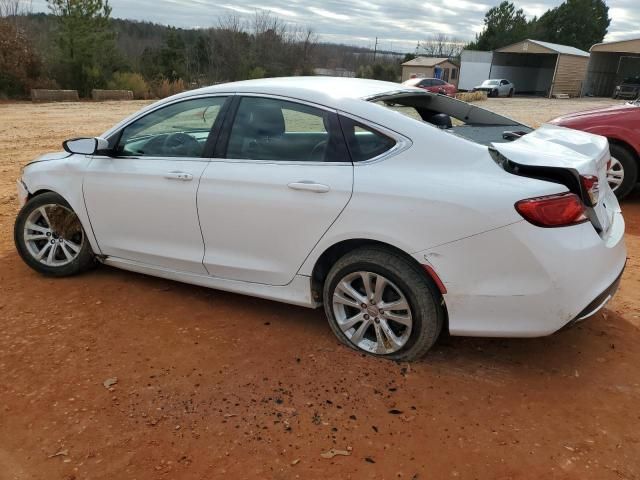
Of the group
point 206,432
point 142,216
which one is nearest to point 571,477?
point 206,432

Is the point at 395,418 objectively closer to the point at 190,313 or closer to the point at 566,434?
the point at 566,434

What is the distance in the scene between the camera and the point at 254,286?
3646 mm

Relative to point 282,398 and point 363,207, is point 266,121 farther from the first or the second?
point 282,398

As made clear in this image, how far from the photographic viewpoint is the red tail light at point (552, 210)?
8.96 ft

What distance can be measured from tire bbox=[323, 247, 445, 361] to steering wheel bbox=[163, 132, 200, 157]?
4.43 ft

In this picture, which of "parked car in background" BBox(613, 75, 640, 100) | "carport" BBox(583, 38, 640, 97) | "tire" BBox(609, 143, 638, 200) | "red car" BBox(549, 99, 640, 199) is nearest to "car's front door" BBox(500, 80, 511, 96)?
"parked car in background" BBox(613, 75, 640, 100)

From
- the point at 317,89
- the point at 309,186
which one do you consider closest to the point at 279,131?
the point at 317,89

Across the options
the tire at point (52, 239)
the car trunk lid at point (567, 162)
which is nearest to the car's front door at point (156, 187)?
the tire at point (52, 239)

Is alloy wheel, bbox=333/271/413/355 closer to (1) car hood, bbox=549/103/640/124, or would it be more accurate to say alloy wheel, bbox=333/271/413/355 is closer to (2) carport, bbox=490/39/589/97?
(1) car hood, bbox=549/103/640/124

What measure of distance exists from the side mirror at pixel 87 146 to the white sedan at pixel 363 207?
0.5 inches

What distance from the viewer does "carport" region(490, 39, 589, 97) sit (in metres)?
45.3

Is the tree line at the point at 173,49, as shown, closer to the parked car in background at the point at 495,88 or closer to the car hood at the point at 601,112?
the parked car in background at the point at 495,88

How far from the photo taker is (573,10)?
209 feet

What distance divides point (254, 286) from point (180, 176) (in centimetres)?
90
